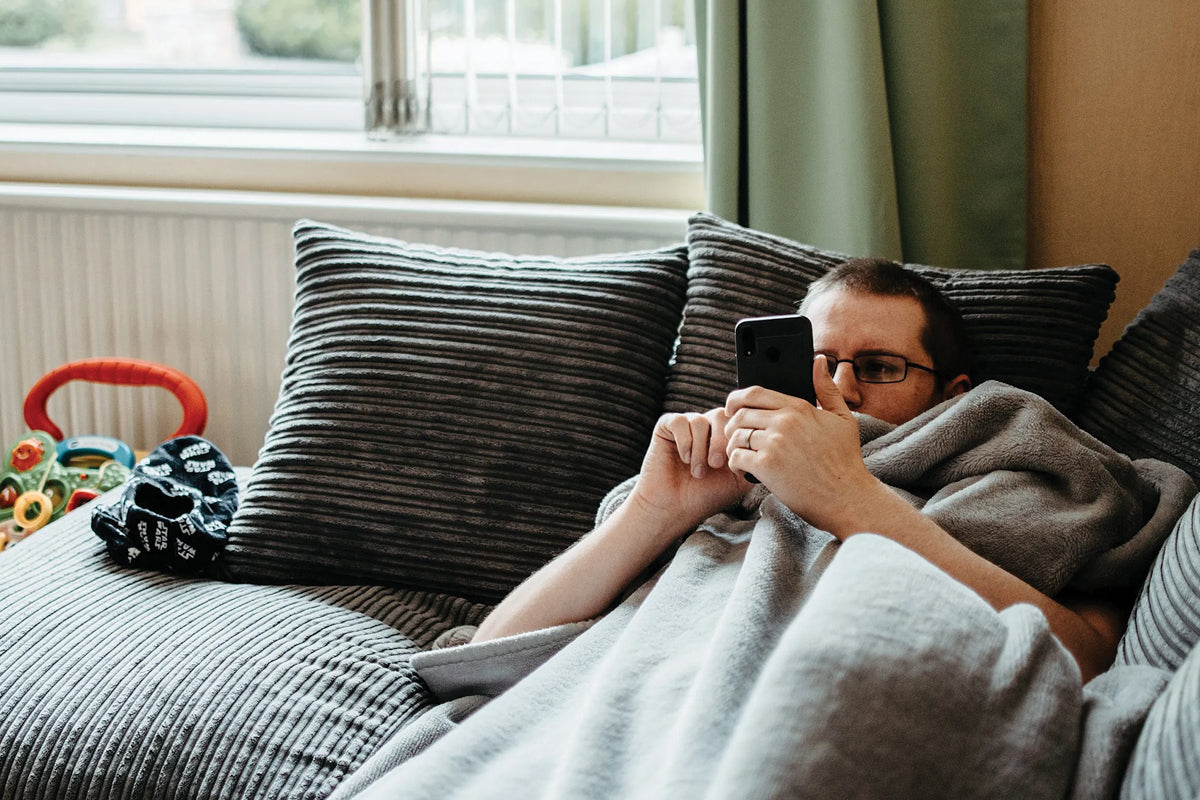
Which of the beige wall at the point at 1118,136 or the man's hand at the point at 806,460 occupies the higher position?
the beige wall at the point at 1118,136

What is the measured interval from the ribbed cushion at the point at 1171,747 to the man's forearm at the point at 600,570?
0.50 meters

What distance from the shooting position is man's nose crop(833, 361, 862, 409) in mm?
1230

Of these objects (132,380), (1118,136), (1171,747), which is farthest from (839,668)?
(132,380)

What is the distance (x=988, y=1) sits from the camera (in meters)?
1.78

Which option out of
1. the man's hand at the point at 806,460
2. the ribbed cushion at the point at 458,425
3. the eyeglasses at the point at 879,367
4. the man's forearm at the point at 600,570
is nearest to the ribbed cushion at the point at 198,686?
the ribbed cushion at the point at 458,425

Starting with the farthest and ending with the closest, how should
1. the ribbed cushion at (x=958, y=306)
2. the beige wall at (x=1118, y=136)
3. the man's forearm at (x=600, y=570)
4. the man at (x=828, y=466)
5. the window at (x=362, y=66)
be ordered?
the window at (x=362, y=66)
the beige wall at (x=1118, y=136)
the ribbed cushion at (x=958, y=306)
the man's forearm at (x=600, y=570)
the man at (x=828, y=466)

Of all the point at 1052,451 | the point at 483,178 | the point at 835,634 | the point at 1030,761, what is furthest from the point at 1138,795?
the point at 483,178

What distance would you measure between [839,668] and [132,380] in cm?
171

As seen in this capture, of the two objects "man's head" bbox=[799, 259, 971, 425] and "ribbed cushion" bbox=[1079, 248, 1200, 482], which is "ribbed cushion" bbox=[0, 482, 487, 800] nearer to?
"man's head" bbox=[799, 259, 971, 425]

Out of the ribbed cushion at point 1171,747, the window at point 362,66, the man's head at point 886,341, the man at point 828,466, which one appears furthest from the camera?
the window at point 362,66

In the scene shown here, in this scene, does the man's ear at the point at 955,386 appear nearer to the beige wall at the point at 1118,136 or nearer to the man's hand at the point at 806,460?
the man's hand at the point at 806,460

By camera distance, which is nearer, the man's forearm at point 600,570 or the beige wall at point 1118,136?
the man's forearm at point 600,570

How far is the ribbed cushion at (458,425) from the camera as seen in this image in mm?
1445

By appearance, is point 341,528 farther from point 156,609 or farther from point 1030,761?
point 1030,761
